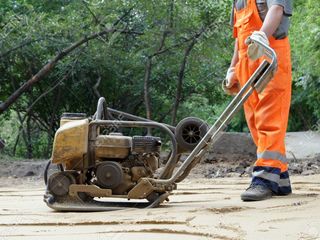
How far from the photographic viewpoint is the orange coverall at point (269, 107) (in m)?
4.59

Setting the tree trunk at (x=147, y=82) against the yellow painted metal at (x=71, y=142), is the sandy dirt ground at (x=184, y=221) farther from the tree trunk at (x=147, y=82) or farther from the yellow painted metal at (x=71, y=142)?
the tree trunk at (x=147, y=82)

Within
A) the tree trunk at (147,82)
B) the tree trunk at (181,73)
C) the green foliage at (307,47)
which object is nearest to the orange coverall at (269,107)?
the green foliage at (307,47)

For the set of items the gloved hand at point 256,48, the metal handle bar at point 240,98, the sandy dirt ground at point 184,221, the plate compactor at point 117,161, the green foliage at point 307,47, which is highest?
the green foliage at point 307,47

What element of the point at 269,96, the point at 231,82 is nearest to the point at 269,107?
the point at 269,96

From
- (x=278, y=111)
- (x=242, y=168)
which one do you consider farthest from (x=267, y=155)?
(x=242, y=168)

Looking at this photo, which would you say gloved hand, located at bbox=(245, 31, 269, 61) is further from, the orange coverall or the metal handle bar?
the orange coverall

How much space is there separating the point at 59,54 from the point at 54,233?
307 inches

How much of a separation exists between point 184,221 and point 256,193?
1092 millimetres

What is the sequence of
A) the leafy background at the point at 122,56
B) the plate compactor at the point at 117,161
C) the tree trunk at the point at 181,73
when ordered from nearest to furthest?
the plate compactor at the point at 117,161 < the leafy background at the point at 122,56 < the tree trunk at the point at 181,73

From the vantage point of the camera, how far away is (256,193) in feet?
14.7

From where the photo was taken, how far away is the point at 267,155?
461 centimetres

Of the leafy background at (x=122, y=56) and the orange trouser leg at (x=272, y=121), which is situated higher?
the leafy background at (x=122, y=56)

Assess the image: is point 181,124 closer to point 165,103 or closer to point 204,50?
point 204,50

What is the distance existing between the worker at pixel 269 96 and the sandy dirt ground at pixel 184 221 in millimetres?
132
